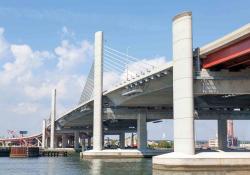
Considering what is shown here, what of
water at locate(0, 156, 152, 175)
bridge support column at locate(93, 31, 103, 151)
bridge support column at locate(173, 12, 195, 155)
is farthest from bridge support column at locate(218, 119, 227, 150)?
bridge support column at locate(173, 12, 195, 155)

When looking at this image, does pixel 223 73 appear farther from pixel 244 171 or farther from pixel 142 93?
pixel 142 93

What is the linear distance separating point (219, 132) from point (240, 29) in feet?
168

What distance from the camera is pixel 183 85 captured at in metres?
53.0

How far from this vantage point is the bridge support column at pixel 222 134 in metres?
93.8

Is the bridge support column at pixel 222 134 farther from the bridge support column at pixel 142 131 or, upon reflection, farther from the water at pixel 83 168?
the water at pixel 83 168

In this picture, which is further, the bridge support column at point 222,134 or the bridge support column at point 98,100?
the bridge support column at point 98,100

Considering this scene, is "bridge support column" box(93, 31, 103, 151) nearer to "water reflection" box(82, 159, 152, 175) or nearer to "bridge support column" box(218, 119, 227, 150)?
"water reflection" box(82, 159, 152, 175)

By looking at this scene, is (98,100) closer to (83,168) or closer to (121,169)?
(83,168)

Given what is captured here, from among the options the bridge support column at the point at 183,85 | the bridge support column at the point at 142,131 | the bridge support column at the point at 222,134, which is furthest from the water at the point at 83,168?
the bridge support column at the point at 222,134

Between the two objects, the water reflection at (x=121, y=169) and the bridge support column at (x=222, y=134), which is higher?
the bridge support column at (x=222, y=134)

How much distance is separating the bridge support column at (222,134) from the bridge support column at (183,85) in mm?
42074

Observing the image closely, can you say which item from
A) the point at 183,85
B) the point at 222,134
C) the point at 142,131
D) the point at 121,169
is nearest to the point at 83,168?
the point at 121,169

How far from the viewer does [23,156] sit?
115500mm

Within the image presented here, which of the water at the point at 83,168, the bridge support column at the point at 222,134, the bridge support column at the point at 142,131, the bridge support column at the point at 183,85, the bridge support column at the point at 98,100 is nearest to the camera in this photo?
the bridge support column at the point at 183,85
